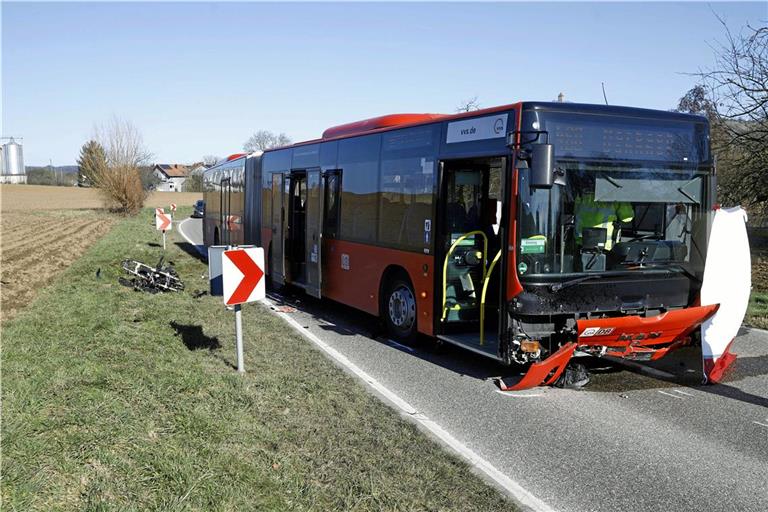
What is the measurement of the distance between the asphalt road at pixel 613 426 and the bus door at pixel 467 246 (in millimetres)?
571

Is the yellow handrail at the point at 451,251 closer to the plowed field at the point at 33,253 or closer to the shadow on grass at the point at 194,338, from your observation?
the shadow on grass at the point at 194,338

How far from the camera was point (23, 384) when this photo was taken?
6.20m

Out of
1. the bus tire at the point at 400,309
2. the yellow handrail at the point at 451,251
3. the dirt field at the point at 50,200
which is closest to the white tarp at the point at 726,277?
the yellow handrail at the point at 451,251

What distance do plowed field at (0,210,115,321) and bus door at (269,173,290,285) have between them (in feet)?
15.5

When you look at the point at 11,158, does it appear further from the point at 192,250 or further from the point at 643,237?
the point at 643,237

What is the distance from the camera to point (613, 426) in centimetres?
625

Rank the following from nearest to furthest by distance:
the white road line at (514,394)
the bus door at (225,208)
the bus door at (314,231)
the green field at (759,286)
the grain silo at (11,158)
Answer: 1. the white road line at (514,394)
2. the green field at (759,286)
3. the bus door at (314,231)
4. the bus door at (225,208)
5. the grain silo at (11,158)

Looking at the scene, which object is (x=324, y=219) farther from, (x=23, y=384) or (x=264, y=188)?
(x=23, y=384)

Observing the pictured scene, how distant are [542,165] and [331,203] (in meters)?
5.83

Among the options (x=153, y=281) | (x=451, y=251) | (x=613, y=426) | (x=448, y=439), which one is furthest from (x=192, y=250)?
(x=613, y=426)

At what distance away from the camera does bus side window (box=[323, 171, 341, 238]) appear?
1179 cm

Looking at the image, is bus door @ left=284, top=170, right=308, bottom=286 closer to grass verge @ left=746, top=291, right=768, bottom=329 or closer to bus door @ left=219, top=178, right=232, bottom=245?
bus door @ left=219, top=178, right=232, bottom=245

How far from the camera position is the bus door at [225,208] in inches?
756

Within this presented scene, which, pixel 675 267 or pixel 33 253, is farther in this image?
pixel 33 253
